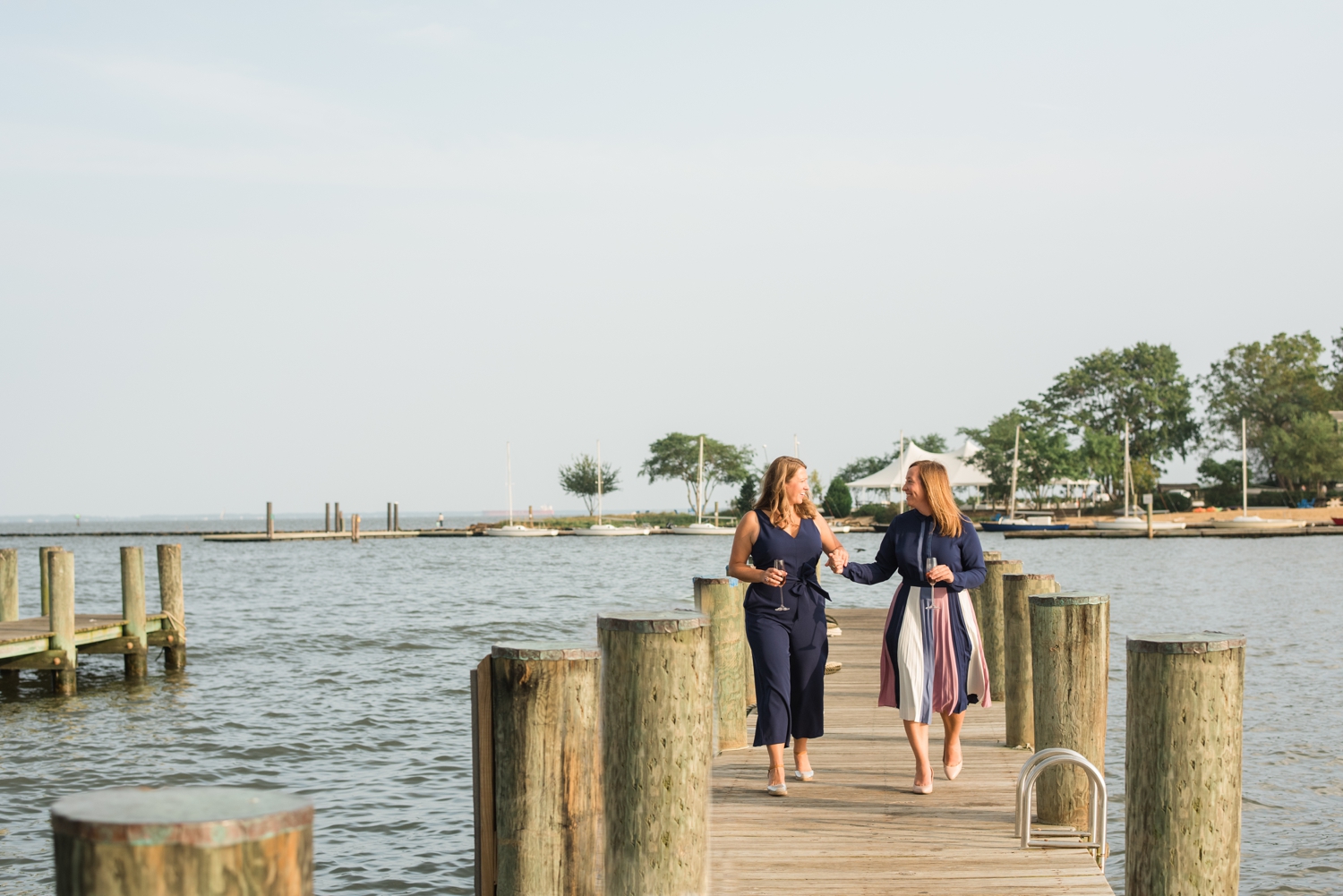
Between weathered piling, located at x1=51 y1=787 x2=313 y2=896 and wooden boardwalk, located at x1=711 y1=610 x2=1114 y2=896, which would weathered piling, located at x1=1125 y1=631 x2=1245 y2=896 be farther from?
weathered piling, located at x1=51 y1=787 x2=313 y2=896

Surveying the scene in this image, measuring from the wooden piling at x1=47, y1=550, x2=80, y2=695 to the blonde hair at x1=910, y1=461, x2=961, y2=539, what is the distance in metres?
13.1

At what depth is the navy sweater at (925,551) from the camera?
628 centimetres

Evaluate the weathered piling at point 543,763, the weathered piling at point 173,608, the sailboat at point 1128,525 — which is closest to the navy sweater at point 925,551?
the weathered piling at point 543,763

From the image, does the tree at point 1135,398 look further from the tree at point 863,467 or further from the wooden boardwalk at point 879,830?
the wooden boardwalk at point 879,830

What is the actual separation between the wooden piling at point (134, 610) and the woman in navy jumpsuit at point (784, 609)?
46.1 feet

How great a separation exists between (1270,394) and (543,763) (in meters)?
98.1

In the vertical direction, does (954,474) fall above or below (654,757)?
above

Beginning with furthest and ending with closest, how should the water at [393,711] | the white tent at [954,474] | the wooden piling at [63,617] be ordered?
1. the white tent at [954,474]
2. the wooden piling at [63,617]
3. the water at [393,711]

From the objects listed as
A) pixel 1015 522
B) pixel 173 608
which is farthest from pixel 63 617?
pixel 1015 522

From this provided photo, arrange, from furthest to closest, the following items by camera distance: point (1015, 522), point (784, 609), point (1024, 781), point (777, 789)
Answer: point (1015, 522) → point (777, 789) → point (784, 609) → point (1024, 781)

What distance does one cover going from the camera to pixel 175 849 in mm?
1942

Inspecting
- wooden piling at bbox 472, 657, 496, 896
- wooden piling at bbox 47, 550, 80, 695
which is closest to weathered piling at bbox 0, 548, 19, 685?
wooden piling at bbox 47, 550, 80, 695

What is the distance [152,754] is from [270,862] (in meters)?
12.4

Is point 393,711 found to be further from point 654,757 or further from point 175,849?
point 175,849
